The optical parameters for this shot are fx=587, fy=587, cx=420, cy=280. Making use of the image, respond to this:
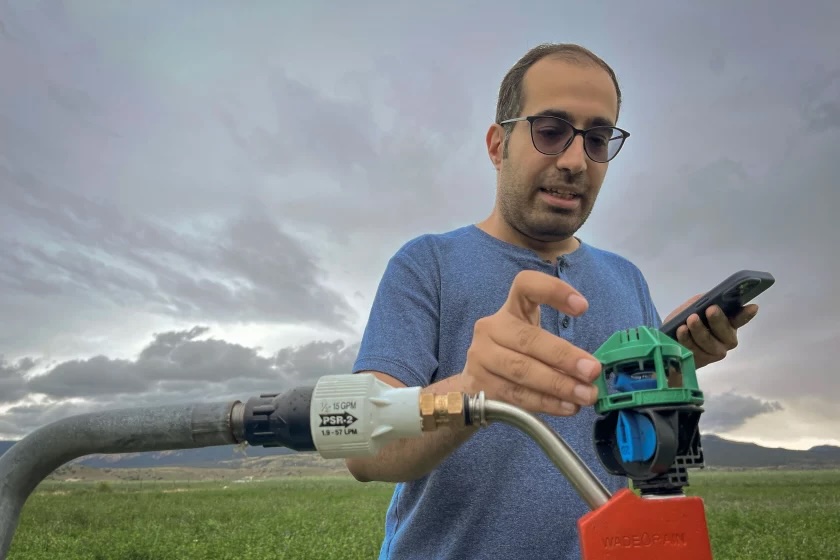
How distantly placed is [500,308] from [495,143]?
44.9 inches

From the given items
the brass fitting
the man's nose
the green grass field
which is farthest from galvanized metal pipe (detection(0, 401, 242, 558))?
the green grass field

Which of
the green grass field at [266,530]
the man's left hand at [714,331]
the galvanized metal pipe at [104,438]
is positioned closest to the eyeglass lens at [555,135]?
the man's left hand at [714,331]

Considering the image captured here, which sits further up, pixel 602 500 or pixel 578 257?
pixel 578 257

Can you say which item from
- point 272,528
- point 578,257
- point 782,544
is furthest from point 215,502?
point 578,257

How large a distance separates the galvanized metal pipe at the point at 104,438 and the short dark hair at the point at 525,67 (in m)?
1.76

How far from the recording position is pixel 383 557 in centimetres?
226

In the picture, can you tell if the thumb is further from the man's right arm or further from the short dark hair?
the short dark hair

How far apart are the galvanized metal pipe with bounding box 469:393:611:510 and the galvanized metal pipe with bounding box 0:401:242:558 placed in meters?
0.49

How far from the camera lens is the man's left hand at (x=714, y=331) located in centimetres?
162

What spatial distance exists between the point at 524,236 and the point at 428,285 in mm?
528

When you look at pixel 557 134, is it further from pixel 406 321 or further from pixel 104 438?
pixel 104 438

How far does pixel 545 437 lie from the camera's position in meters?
1.12

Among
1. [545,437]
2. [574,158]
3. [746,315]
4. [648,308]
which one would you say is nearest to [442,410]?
[545,437]

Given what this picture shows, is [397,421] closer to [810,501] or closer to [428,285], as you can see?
[428,285]
